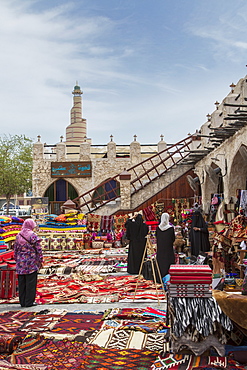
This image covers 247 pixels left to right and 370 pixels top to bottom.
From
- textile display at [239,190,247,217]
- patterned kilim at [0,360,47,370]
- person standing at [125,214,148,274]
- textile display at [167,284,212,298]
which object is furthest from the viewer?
person standing at [125,214,148,274]

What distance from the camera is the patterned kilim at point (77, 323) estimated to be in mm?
4823

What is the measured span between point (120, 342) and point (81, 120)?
34437 millimetres

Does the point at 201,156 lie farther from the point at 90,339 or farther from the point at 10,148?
the point at 10,148

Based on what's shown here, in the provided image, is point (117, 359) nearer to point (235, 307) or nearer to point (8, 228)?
point (235, 307)

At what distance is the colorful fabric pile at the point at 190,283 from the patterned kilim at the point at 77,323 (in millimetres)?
1380

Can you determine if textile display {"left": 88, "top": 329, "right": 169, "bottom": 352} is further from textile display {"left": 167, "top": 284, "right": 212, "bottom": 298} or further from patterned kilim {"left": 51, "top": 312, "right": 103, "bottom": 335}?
textile display {"left": 167, "top": 284, "right": 212, "bottom": 298}

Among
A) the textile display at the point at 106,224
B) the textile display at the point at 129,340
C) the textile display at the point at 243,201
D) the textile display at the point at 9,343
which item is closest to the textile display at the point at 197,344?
the textile display at the point at 129,340

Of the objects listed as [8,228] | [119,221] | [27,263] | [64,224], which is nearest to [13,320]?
[27,263]

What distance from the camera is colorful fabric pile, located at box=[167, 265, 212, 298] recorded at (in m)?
4.00

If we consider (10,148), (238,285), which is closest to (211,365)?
(238,285)

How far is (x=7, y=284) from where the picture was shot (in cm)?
713

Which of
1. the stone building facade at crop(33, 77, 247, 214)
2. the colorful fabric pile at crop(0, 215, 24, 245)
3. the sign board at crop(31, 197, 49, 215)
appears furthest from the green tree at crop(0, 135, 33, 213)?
the colorful fabric pile at crop(0, 215, 24, 245)

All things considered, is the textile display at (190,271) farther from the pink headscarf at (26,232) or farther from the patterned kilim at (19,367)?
the pink headscarf at (26,232)

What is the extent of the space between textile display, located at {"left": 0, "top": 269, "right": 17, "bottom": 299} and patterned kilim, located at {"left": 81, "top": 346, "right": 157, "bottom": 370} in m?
3.39
